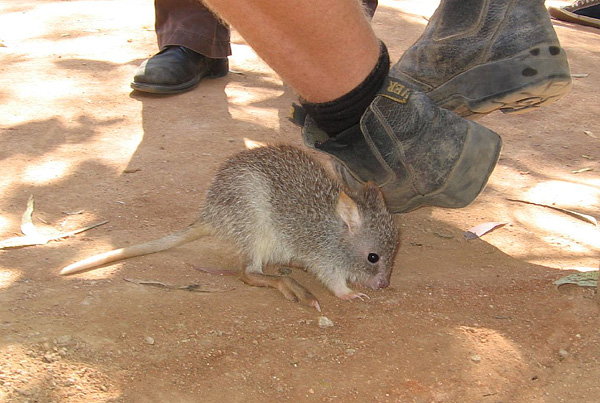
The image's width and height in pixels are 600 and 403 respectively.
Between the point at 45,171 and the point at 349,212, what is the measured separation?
1.94 meters

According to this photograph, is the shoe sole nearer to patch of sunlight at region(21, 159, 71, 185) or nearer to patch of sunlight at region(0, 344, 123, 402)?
patch of sunlight at region(21, 159, 71, 185)

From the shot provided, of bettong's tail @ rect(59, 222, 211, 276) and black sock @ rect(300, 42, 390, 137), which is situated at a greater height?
black sock @ rect(300, 42, 390, 137)

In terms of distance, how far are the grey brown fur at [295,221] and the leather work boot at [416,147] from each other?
250 millimetres

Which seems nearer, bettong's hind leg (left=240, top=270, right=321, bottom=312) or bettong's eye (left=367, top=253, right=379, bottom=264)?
bettong's hind leg (left=240, top=270, right=321, bottom=312)

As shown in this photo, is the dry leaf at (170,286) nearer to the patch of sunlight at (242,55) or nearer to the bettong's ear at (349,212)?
the bettong's ear at (349,212)

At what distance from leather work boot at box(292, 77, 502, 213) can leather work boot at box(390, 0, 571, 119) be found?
252 mm

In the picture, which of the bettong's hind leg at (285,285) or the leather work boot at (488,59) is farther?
the leather work boot at (488,59)

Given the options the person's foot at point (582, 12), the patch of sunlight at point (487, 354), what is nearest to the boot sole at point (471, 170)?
the patch of sunlight at point (487, 354)

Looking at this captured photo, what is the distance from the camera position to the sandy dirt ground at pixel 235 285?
2.67 meters

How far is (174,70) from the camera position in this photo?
5695 millimetres

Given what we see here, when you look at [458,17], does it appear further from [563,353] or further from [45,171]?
[45,171]

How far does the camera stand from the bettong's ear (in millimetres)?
3750

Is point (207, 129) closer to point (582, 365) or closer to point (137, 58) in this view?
point (137, 58)

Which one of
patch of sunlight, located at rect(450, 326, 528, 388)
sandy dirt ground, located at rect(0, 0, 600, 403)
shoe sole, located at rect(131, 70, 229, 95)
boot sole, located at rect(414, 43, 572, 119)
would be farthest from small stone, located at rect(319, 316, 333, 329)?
shoe sole, located at rect(131, 70, 229, 95)
